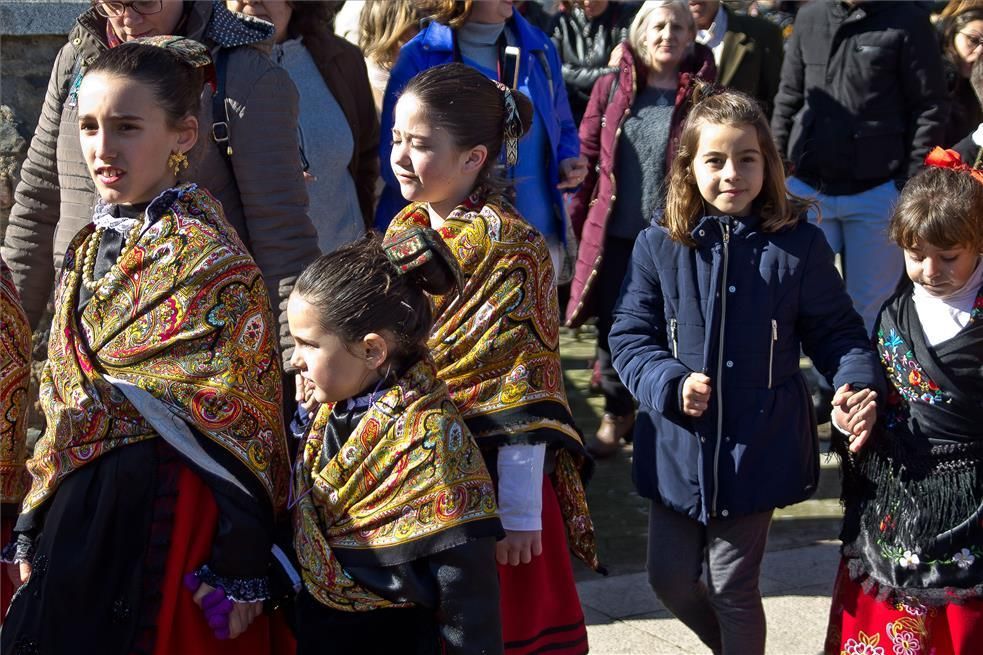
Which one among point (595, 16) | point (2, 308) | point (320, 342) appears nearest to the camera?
point (320, 342)

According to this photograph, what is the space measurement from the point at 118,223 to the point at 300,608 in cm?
89

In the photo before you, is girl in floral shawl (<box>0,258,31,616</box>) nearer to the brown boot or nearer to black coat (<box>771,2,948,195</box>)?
the brown boot

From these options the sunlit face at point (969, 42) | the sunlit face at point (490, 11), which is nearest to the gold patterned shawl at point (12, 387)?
the sunlit face at point (490, 11)

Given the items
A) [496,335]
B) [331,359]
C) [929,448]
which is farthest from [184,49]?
[929,448]

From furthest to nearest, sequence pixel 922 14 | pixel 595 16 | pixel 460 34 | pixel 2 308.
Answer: pixel 595 16 → pixel 922 14 → pixel 460 34 → pixel 2 308

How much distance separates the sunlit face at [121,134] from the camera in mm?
2811

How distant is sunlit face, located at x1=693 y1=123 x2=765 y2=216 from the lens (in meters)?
3.46

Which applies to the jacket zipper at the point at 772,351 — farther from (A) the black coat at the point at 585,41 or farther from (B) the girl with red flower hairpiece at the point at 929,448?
(A) the black coat at the point at 585,41

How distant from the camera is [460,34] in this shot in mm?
4766

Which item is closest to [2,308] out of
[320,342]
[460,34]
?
[320,342]

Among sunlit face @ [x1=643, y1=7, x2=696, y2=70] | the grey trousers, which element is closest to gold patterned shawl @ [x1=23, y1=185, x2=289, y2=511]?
the grey trousers

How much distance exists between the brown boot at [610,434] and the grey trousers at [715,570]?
2446 millimetres

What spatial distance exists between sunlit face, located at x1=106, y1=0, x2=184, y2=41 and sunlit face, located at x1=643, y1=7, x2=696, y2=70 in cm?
271

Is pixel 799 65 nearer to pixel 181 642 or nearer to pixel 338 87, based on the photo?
pixel 338 87
